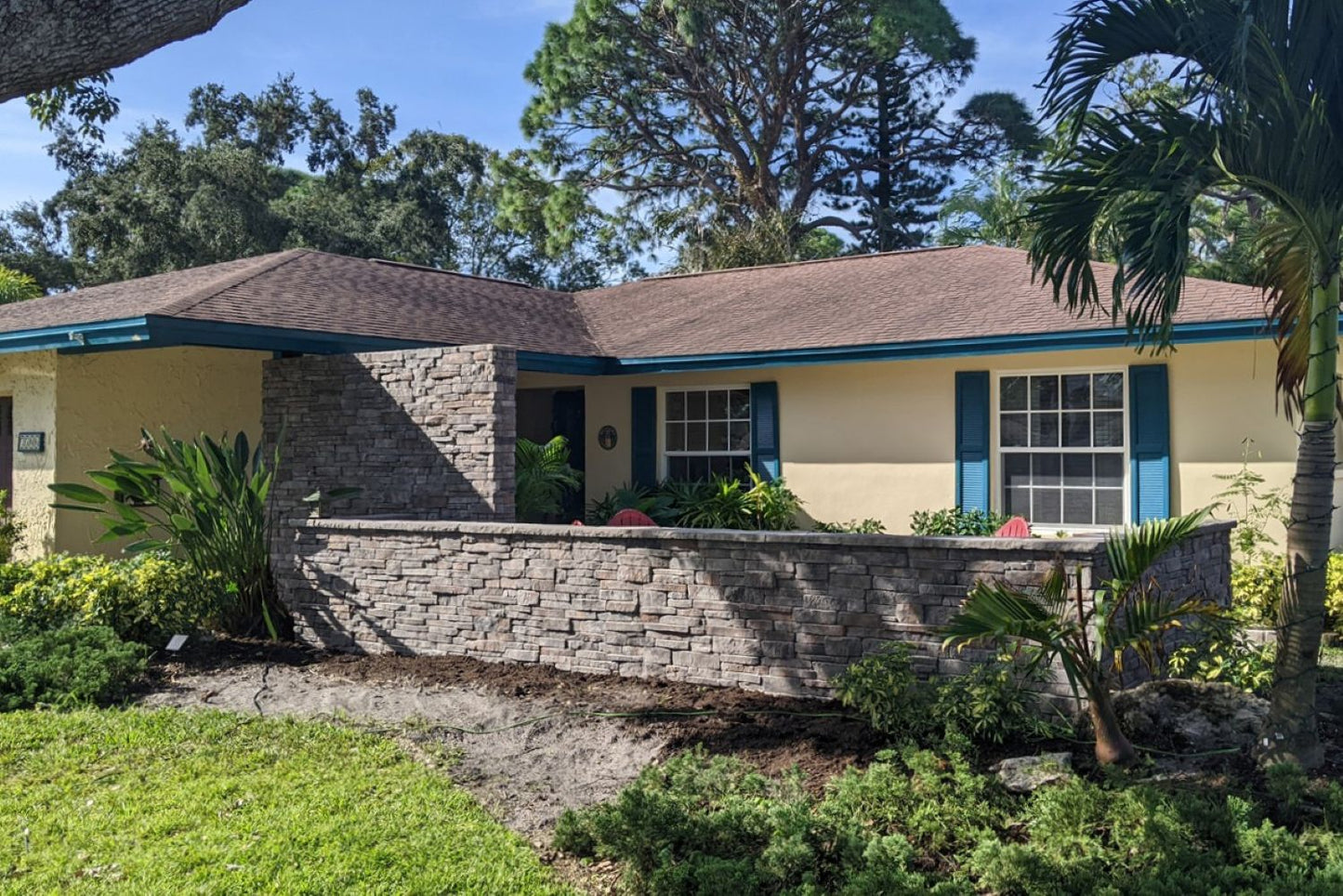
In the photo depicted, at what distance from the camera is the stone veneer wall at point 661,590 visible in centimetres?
626

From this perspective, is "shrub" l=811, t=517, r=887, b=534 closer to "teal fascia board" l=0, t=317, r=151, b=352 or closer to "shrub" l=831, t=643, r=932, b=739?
"shrub" l=831, t=643, r=932, b=739

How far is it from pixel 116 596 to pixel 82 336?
2938 mm

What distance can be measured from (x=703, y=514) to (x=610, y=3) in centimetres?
2027

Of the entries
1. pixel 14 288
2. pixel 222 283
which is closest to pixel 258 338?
pixel 222 283

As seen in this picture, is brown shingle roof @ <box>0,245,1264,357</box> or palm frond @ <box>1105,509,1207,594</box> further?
brown shingle roof @ <box>0,245,1264,357</box>

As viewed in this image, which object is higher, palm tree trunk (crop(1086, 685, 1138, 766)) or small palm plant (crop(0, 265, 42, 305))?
small palm plant (crop(0, 265, 42, 305))

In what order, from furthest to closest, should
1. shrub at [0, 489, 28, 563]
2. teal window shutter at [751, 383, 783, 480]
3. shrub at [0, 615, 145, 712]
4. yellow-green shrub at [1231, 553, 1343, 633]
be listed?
teal window shutter at [751, 383, 783, 480] → shrub at [0, 489, 28, 563] → yellow-green shrub at [1231, 553, 1343, 633] → shrub at [0, 615, 145, 712]

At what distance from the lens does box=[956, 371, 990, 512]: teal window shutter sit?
11.4m

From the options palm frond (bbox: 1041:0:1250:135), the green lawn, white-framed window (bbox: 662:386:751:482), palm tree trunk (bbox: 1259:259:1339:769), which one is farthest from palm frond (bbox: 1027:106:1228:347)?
white-framed window (bbox: 662:386:751:482)

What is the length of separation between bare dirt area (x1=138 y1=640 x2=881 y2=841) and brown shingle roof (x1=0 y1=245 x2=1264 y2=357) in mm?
3801

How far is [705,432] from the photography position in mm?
13414

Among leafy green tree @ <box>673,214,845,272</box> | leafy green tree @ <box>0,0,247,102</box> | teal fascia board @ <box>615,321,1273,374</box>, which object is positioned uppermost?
leafy green tree @ <box>673,214,845,272</box>

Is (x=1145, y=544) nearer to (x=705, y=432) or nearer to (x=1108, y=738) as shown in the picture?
(x=1108, y=738)

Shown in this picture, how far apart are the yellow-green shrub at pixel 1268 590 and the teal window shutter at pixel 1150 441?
5.20 ft
